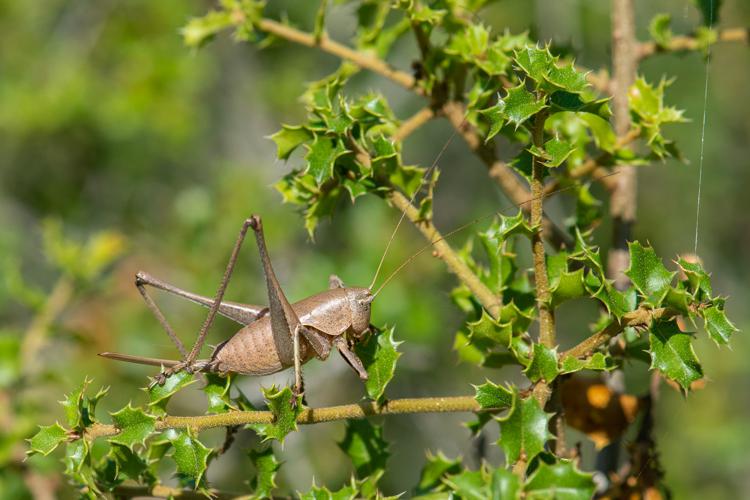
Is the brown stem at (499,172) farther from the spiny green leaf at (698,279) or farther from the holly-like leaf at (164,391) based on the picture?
the holly-like leaf at (164,391)

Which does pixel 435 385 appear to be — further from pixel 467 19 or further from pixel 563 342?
pixel 467 19

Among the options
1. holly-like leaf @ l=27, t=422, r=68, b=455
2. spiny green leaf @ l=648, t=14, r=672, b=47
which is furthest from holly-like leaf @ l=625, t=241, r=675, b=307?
holly-like leaf @ l=27, t=422, r=68, b=455

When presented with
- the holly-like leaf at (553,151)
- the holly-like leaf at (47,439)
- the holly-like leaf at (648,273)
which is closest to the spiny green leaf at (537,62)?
the holly-like leaf at (553,151)

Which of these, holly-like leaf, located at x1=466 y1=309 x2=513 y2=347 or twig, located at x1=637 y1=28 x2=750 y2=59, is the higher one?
twig, located at x1=637 y1=28 x2=750 y2=59

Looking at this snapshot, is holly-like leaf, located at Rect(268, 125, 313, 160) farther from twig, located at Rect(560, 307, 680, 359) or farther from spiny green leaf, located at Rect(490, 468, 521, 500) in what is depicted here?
spiny green leaf, located at Rect(490, 468, 521, 500)

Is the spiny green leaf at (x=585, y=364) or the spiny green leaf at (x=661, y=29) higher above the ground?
the spiny green leaf at (x=661, y=29)

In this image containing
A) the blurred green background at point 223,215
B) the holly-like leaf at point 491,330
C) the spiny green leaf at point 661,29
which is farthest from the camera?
the blurred green background at point 223,215
